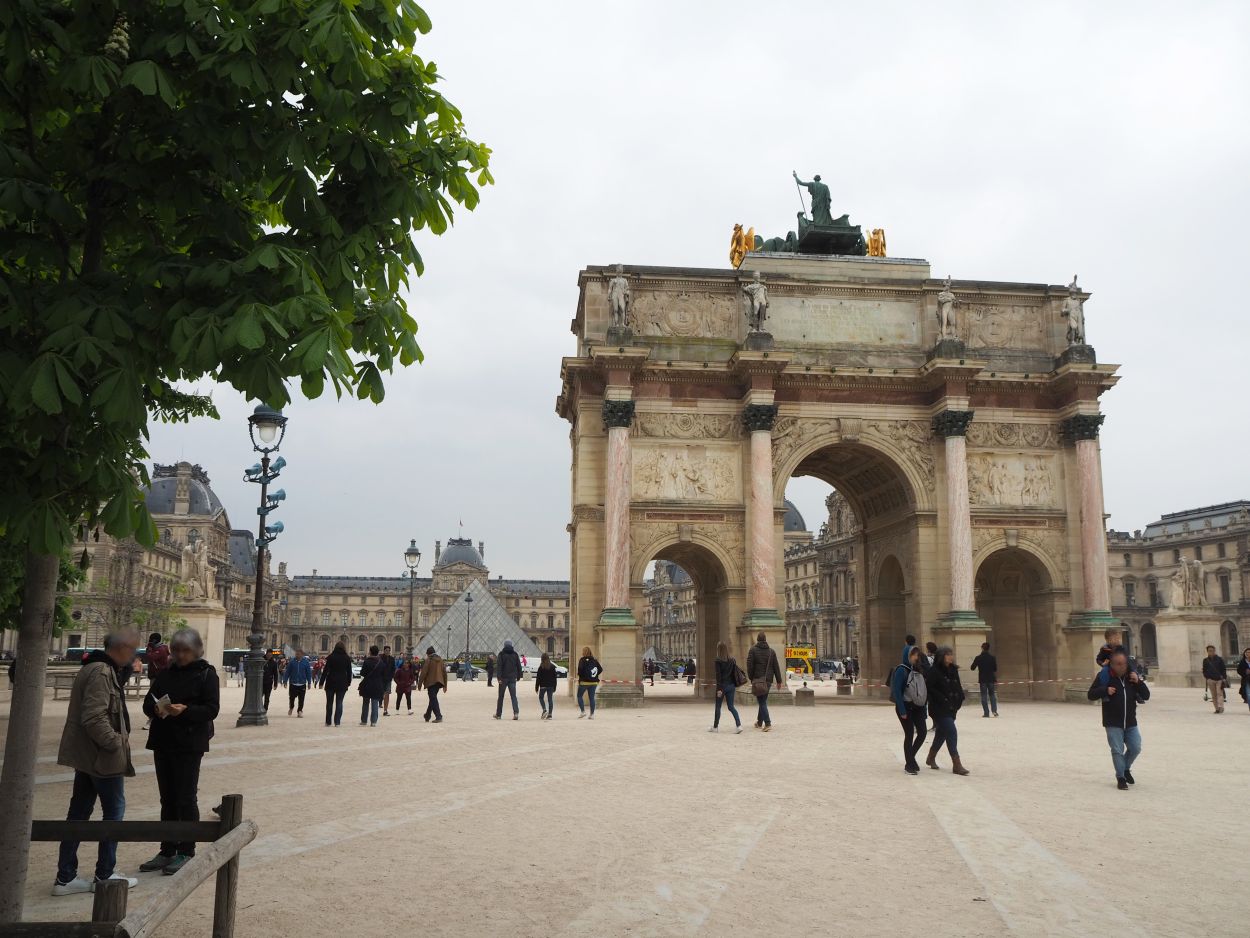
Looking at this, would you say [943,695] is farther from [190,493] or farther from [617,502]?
[190,493]

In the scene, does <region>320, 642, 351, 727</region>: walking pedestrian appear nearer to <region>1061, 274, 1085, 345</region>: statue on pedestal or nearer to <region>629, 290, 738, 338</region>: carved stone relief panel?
<region>629, 290, 738, 338</region>: carved stone relief panel

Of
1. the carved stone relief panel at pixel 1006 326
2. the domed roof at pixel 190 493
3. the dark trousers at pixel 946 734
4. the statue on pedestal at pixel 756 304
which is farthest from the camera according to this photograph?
the domed roof at pixel 190 493

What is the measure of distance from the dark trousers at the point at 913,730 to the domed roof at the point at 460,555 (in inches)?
6600

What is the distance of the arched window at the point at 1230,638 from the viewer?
9825 centimetres

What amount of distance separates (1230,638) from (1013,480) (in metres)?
81.6

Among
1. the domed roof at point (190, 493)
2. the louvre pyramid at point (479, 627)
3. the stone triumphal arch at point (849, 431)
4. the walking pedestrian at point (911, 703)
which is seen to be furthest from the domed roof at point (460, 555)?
the walking pedestrian at point (911, 703)

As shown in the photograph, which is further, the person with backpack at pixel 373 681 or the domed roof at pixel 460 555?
the domed roof at pixel 460 555

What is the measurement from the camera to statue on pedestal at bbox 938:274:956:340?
3228cm

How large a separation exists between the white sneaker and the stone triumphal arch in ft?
75.4

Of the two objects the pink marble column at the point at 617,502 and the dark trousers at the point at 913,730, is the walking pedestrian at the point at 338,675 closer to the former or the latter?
the pink marble column at the point at 617,502

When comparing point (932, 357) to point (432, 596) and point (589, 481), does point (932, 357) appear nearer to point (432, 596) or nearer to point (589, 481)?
point (589, 481)

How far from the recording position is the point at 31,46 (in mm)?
5324

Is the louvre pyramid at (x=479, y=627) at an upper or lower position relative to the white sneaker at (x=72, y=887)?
upper

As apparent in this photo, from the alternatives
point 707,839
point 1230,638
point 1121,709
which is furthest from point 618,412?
point 1230,638
